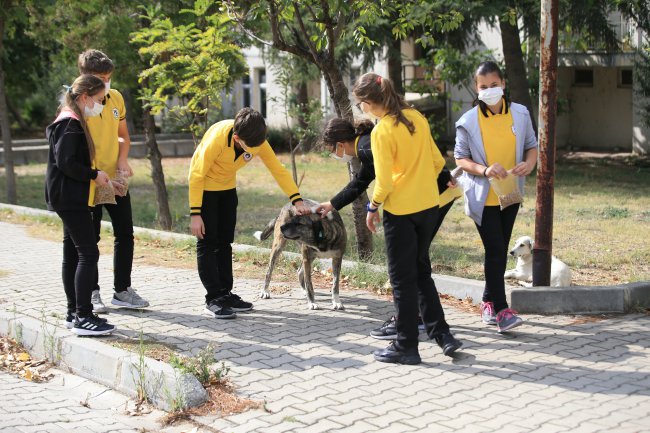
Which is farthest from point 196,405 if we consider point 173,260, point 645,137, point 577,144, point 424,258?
point 577,144

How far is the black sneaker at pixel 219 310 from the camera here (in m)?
7.58

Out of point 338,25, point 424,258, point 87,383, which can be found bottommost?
point 87,383

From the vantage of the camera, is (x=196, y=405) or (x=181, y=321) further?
(x=181, y=321)

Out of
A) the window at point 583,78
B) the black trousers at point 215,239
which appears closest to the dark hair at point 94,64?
the black trousers at point 215,239

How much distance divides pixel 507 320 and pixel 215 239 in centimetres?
244

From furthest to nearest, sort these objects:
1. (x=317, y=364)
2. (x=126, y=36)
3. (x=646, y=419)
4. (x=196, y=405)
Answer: (x=126, y=36) < (x=317, y=364) < (x=196, y=405) < (x=646, y=419)

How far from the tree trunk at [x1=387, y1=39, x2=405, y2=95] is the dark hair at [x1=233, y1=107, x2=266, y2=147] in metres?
15.7

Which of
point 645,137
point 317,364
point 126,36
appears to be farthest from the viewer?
point 645,137

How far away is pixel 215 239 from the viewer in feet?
24.7

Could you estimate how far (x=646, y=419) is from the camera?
514 centimetres

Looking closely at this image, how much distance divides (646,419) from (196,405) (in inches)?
103

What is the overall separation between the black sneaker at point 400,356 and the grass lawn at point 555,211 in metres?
3.25

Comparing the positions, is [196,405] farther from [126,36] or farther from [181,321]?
[126,36]

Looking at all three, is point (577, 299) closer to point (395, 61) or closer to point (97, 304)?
point (97, 304)
